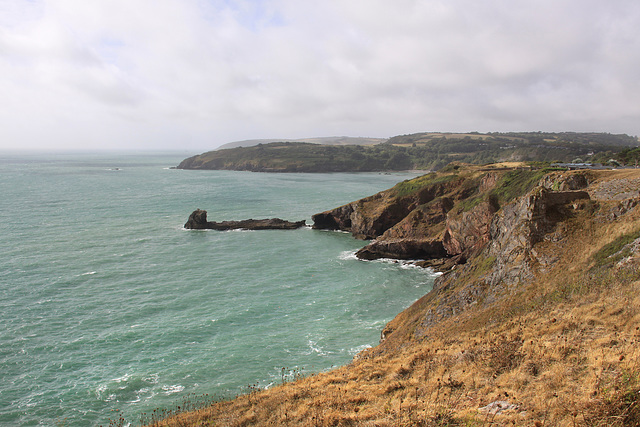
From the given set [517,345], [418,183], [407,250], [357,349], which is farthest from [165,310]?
[418,183]

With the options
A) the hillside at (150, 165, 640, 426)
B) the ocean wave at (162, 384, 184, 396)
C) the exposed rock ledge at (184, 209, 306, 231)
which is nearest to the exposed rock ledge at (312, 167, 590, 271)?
the exposed rock ledge at (184, 209, 306, 231)

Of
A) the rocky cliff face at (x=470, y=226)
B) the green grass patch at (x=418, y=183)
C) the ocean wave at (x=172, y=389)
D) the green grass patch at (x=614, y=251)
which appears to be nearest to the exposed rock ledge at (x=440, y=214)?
the green grass patch at (x=418, y=183)

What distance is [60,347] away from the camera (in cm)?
2747

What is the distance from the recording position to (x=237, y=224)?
70125 millimetres

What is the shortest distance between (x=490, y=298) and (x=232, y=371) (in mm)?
16420

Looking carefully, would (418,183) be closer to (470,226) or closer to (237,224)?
(470,226)

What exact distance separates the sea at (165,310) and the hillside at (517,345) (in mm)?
6752

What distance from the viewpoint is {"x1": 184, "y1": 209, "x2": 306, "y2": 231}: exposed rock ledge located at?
6688 centimetres

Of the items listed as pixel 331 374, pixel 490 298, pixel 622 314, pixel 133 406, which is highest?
pixel 622 314

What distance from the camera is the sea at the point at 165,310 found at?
22.8 m

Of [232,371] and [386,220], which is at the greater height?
[386,220]

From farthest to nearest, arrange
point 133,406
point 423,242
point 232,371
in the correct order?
1. point 423,242
2. point 232,371
3. point 133,406

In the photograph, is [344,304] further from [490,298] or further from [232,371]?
[490,298]

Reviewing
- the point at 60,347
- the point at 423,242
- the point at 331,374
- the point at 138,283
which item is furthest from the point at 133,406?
the point at 423,242
